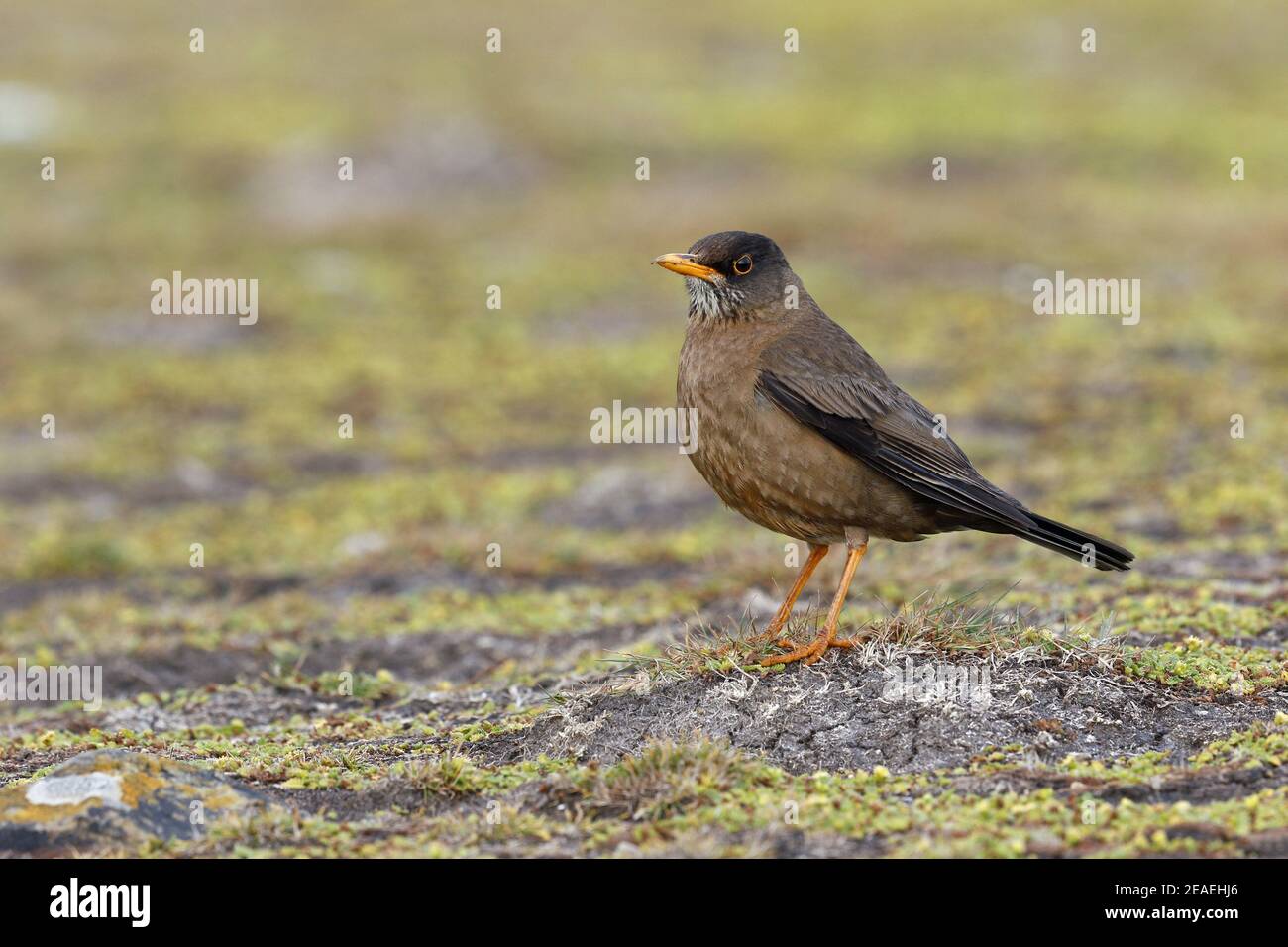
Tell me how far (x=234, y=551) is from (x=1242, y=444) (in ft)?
28.3

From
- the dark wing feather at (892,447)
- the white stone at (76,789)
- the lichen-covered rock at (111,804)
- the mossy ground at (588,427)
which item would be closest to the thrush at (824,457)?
the dark wing feather at (892,447)

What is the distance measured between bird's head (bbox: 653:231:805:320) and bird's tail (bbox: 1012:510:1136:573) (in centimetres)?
169

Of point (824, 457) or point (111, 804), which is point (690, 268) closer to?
point (824, 457)

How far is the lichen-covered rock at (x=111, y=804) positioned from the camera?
5.70 metres

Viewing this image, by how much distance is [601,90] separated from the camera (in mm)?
30531

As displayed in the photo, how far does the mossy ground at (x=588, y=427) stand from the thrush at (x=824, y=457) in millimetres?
450

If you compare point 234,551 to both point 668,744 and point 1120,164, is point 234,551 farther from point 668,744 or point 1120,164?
point 1120,164

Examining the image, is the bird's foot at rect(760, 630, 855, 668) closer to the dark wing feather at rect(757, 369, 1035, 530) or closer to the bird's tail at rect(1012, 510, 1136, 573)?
the dark wing feather at rect(757, 369, 1035, 530)

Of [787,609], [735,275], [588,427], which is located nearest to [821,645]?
[787,609]

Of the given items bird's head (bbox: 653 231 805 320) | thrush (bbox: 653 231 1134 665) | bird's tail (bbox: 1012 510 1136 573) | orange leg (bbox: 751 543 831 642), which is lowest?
orange leg (bbox: 751 543 831 642)


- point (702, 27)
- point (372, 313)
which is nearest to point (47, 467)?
point (372, 313)

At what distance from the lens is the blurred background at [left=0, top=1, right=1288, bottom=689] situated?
11016mm

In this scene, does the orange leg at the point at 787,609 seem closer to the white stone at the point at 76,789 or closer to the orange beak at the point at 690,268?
the orange beak at the point at 690,268

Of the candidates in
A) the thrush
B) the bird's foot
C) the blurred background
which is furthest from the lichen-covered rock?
the blurred background
